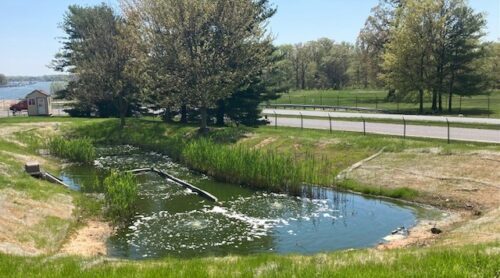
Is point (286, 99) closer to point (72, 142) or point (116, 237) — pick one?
point (72, 142)

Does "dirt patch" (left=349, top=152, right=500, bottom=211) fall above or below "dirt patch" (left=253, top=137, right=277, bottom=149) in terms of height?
below

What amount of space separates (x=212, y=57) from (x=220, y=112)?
7.41 meters

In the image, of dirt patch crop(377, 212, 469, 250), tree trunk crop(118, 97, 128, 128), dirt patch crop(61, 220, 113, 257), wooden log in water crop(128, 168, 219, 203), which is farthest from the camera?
tree trunk crop(118, 97, 128, 128)

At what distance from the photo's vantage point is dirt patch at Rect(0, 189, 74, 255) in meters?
16.0

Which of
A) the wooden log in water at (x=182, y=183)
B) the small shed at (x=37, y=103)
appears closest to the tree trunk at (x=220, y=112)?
the wooden log in water at (x=182, y=183)

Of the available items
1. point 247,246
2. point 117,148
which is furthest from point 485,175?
point 117,148

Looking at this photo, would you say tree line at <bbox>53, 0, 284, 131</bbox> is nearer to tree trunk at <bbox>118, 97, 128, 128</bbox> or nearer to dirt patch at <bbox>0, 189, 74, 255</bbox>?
tree trunk at <bbox>118, 97, 128, 128</bbox>

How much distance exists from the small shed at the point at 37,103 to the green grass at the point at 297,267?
58319 millimetres

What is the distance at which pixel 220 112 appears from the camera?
151 feet

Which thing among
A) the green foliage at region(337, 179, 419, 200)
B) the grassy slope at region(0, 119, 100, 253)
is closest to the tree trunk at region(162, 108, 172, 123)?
the grassy slope at region(0, 119, 100, 253)

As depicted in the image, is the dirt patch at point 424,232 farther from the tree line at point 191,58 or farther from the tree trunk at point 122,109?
the tree trunk at point 122,109

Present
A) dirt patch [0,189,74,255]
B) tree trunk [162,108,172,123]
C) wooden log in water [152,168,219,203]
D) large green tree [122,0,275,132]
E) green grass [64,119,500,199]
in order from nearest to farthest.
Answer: dirt patch [0,189,74,255], wooden log in water [152,168,219,203], green grass [64,119,500,199], large green tree [122,0,275,132], tree trunk [162,108,172,123]

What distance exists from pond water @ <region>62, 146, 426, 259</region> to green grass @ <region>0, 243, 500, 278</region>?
5.85 meters

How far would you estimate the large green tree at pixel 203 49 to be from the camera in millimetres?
39531
